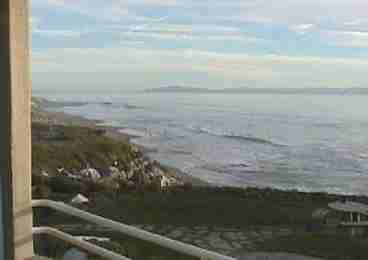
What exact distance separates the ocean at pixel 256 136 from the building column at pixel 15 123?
14459 millimetres

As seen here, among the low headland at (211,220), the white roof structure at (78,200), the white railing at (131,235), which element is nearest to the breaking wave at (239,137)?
the low headland at (211,220)

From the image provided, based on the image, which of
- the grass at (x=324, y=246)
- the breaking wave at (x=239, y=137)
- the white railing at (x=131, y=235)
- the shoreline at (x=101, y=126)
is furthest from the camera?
the breaking wave at (x=239, y=137)

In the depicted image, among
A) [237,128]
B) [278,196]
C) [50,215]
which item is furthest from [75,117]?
[50,215]

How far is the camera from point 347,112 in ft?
133

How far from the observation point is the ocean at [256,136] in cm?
2397

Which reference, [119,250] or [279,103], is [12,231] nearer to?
[119,250]

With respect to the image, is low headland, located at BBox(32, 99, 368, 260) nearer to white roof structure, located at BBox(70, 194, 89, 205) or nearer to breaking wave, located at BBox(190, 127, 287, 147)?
white roof structure, located at BBox(70, 194, 89, 205)

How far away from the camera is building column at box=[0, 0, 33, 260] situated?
2713 millimetres

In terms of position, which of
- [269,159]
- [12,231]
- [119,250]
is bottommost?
[269,159]

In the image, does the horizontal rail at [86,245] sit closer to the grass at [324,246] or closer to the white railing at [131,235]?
the white railing at [131,235]

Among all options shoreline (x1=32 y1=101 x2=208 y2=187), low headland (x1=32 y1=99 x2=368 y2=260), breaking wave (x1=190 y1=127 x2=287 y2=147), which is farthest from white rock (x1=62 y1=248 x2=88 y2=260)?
breaking wave (x1=190 y1=127 x2=287 y2=147)

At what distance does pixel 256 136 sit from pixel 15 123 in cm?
3305

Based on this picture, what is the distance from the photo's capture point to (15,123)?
2.77 m

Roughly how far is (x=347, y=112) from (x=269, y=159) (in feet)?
46.9
